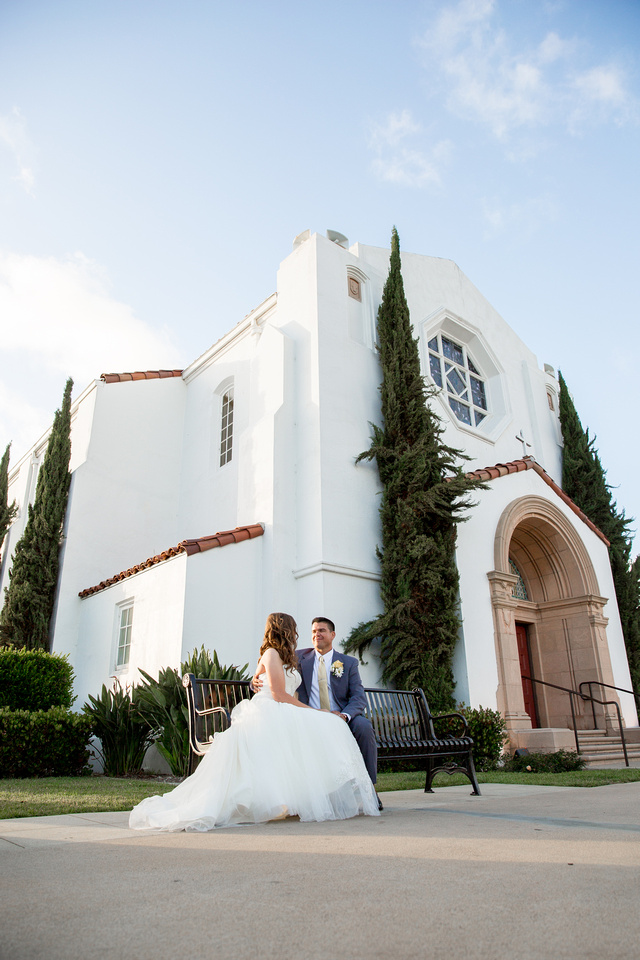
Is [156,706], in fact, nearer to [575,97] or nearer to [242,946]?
[242,946]

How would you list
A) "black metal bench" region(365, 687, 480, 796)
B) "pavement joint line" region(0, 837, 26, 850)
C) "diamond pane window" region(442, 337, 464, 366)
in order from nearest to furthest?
"pavement joint line" region(0, 837, 26, 850) → "black metal bench" region(365, 687, 480, 796) → "diamond pane window" region(442, 337, 464, 366)

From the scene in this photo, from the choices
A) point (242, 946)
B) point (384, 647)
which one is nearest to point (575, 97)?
point (384, 647)

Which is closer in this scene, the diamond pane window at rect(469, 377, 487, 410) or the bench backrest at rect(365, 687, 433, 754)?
the bench backrest at rect(365, 687, 433, 754)

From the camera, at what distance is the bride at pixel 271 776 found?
414cm

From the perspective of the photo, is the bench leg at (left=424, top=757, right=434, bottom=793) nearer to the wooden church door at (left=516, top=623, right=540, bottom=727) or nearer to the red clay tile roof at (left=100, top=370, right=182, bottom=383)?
the wooden church door at (left=516, top=623, right=540, bottom=727)

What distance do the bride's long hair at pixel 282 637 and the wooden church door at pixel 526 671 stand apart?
436 inches

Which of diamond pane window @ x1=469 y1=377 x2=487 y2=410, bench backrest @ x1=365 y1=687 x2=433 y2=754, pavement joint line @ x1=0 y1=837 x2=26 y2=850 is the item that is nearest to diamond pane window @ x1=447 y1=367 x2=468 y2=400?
diamond pane window @ x1=469 y1=377 x2=487 y2=410

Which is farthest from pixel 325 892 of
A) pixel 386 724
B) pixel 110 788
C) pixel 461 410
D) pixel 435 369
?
pixel 461 410

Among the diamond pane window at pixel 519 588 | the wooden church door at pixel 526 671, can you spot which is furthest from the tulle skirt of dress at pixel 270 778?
the diamond pane window at pixel 519 588

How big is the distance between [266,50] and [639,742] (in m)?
14.8

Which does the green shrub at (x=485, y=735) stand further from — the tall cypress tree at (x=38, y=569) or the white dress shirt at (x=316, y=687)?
the tall cypress tree at (x=38, y=569)

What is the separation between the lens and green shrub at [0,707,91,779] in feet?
29.0

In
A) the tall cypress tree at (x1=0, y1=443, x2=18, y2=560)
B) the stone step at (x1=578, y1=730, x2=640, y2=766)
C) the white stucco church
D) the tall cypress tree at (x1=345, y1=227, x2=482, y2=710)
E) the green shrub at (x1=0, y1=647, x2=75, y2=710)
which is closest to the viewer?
the green shrub at (x1=0, y1=647, x2=75, y2=710)

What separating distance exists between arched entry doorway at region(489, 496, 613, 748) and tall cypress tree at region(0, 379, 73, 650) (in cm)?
984
